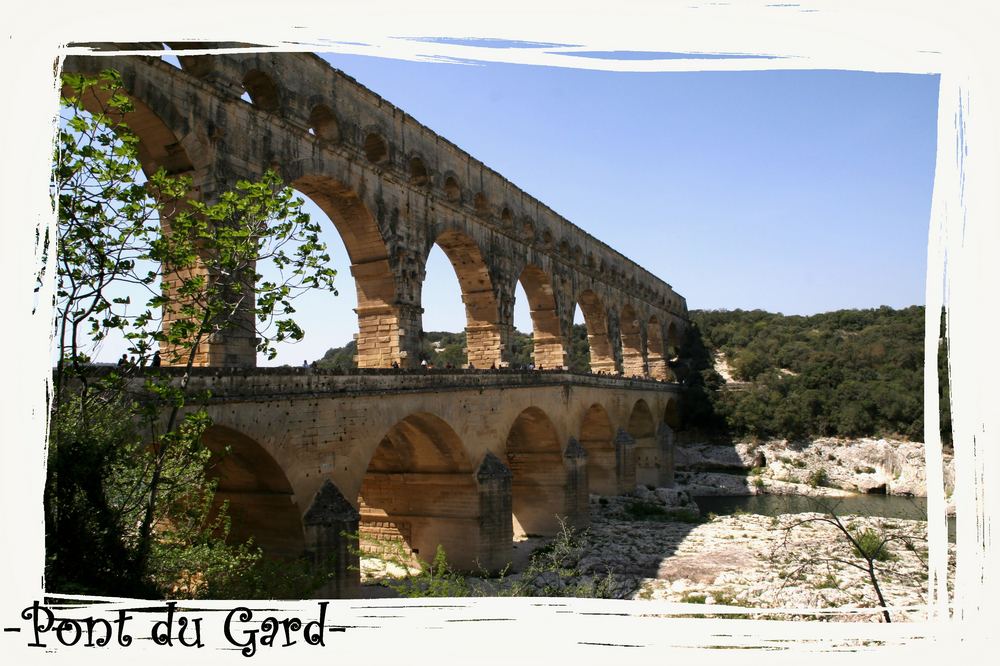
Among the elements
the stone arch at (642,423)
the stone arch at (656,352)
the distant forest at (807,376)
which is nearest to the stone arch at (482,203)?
the distant forest at (807,376)

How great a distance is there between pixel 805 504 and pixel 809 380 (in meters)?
13.0

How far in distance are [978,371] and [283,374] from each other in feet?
27.6

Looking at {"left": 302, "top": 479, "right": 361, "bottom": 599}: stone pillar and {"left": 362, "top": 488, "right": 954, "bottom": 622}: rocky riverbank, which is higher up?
{"left": 302, "top": 479, "right": 361, "bottom": 599}: stone pillar

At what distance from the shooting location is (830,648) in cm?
325

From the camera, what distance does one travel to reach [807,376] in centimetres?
3978

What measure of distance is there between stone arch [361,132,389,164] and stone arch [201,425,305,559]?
8.29 metres

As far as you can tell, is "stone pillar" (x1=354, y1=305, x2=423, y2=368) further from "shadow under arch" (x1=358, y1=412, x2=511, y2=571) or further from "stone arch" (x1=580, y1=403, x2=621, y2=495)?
"stone arch" (x1=580, y1=403, x2=621, y2=495)

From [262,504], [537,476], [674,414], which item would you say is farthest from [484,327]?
[674,414]

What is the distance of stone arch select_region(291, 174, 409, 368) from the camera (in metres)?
15.1

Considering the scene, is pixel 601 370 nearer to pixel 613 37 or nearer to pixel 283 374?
pixel 283 374

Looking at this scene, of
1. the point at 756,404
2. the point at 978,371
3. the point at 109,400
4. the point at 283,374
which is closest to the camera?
the point at 978,371

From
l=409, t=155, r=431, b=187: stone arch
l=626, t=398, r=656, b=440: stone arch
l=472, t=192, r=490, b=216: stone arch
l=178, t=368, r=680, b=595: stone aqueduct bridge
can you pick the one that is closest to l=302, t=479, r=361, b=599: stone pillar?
l=178, t=368, r=680, b=595: stone aqueduct bridge

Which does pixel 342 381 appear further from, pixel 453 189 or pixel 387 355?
pixel 453 189

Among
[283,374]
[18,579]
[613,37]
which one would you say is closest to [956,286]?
[613,37]
